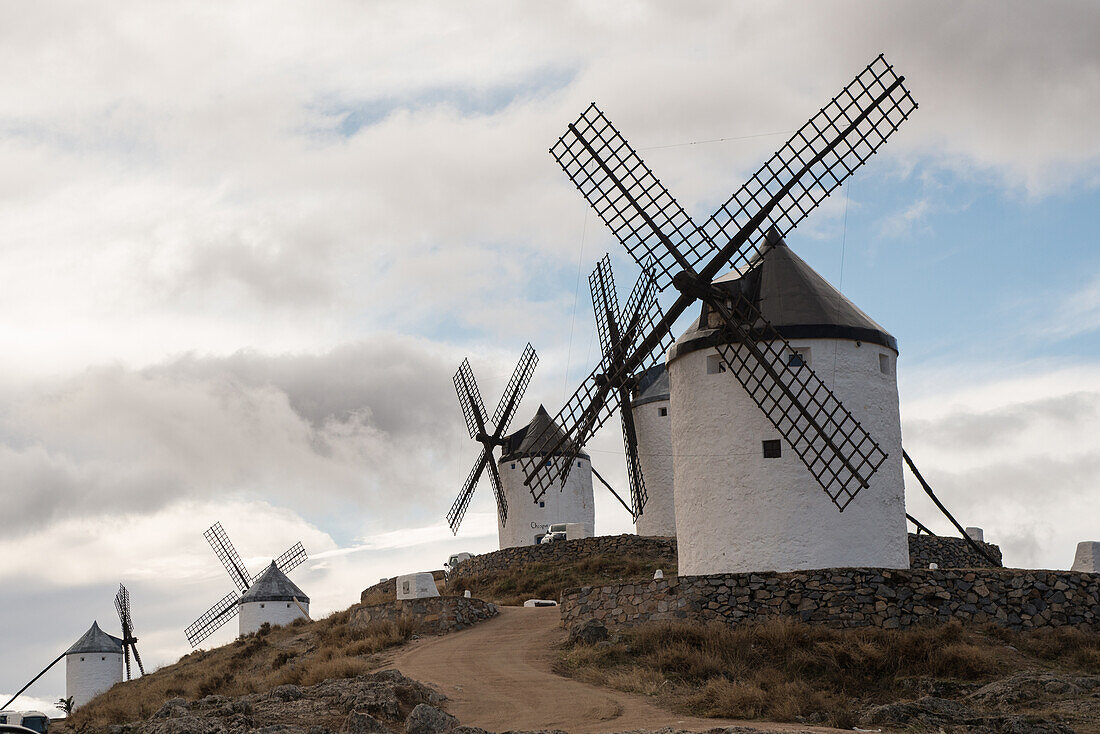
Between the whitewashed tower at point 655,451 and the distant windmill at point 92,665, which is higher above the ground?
the whitewashed tower at point 655,451

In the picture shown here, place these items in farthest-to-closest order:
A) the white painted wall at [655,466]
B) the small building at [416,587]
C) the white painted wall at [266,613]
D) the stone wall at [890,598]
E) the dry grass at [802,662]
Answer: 1. the white painted wall at [266,613]
2. the white painted wall at [655,466]
3. the small building at [416,587]
4. the stone wall at [890,598]
5. the dry grass at [802,662]

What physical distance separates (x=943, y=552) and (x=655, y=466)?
29.4ft

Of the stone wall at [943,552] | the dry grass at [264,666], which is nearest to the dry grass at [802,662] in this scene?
the dry grass at [264,666]

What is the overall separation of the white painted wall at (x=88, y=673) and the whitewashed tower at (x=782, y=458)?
1184 inches

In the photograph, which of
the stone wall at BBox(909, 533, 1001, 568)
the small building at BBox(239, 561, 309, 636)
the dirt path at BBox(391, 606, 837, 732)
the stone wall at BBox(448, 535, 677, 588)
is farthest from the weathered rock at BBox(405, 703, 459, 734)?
the small building at BBox(239, 561, 309, 636)

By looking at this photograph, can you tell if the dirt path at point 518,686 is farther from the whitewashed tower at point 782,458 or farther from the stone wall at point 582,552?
the stone wall at point 582,552

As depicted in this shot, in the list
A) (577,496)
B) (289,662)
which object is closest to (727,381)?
(289,662)

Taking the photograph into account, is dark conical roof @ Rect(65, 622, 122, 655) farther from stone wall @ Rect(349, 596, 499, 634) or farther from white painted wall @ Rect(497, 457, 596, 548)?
stone wall @ Rect(349, 596, 499, 634)

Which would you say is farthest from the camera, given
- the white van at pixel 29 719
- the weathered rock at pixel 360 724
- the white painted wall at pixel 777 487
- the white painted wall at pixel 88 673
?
the white painted wall at pixel 88 673

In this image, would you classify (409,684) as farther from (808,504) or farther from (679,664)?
(808,504)

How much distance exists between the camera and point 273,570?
42.9 m

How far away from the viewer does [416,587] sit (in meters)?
23.2

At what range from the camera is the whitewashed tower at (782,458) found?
19719mm

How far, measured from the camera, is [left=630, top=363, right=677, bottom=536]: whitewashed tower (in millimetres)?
33031
